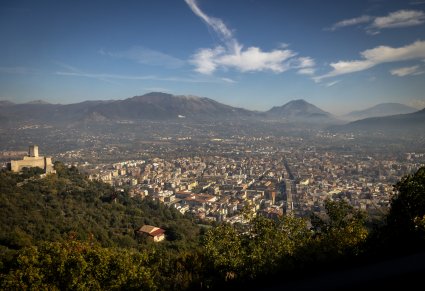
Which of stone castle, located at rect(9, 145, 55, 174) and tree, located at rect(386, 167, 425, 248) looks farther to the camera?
stone castle, located at rect(9, 145, 55, 174)

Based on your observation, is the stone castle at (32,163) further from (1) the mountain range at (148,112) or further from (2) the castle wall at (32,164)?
(1) the mountain range at (148,112)

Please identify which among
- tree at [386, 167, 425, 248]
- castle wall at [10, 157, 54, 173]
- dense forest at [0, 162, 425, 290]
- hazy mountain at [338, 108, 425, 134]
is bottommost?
castle wall at [10, 157, 54, 173]

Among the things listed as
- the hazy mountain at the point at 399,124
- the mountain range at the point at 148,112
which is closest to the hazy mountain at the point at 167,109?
the mountain range at the point at 148,112

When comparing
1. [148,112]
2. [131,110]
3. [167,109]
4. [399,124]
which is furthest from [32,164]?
[167,109]

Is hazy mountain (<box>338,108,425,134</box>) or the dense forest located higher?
hazy mountain (<box>338,108,425,134</box>)

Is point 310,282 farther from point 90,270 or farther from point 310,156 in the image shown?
point 310,156

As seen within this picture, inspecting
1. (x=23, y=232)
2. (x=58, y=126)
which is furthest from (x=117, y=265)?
(x=58, y=126)

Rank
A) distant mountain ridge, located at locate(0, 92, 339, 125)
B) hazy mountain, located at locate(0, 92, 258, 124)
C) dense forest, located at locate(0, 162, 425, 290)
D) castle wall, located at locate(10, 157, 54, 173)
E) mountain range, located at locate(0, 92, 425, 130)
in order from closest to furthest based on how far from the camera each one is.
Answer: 1. dense forest, located at locate(0, 162, 425, 290)
2. castle wall, located at locate(10, 157, 54, 173)
3. mountain range, located at locate(0, 92, 425, 130)
4. hazy mountain, located at locate(0, 92, 258, 124)
5. distant mountain ridge, located at locate(0, 92, 339, 125)

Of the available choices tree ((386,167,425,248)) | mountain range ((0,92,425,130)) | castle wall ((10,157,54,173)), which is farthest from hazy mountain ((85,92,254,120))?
tree ((386,167,425,248))

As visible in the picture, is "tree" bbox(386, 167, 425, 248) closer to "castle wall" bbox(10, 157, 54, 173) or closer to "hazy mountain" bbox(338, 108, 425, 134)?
"castle wall" bbox(10, 157, 54, 173)

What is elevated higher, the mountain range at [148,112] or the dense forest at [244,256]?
the mountain range at [148,112]

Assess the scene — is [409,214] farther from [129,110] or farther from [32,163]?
[129,110]
